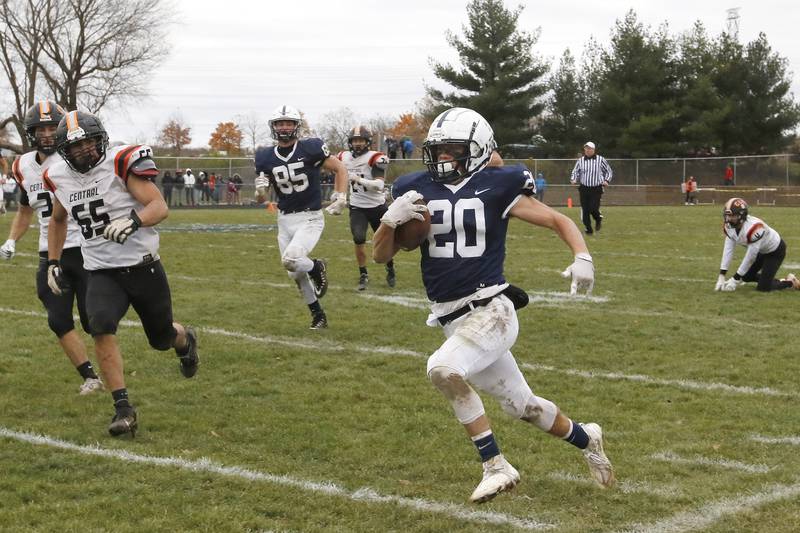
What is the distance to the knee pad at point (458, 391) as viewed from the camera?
3.88 m

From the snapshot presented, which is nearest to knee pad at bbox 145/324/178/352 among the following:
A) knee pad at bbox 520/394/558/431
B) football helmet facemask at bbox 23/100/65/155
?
football helmet facemask at bbox 23/100/65/155

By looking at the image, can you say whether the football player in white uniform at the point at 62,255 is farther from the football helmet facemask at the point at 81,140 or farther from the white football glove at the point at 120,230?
the white football glove at the point at 120,230

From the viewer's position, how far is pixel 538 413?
4137 mm

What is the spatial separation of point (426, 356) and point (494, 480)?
315cm

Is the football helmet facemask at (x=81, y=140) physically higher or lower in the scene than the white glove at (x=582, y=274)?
higher

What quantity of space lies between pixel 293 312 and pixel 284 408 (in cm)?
341

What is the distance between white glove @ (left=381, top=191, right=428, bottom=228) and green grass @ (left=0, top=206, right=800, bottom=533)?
1.18m

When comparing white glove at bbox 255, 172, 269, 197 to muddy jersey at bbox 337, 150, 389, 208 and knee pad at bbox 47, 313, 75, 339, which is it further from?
knee pad at bbox 47, 313, 75, 339

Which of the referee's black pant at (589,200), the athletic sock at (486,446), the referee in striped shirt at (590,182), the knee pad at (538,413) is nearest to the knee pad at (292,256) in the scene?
the knee pad at (538,413)

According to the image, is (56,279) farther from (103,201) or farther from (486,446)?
(486,446)

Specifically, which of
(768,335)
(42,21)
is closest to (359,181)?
(768,335)

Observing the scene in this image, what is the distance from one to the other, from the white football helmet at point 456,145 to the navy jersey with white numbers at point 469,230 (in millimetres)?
72

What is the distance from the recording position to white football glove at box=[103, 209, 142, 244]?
4.80 metres

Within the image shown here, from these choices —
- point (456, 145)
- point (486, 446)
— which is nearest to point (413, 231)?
point (456, 145)
